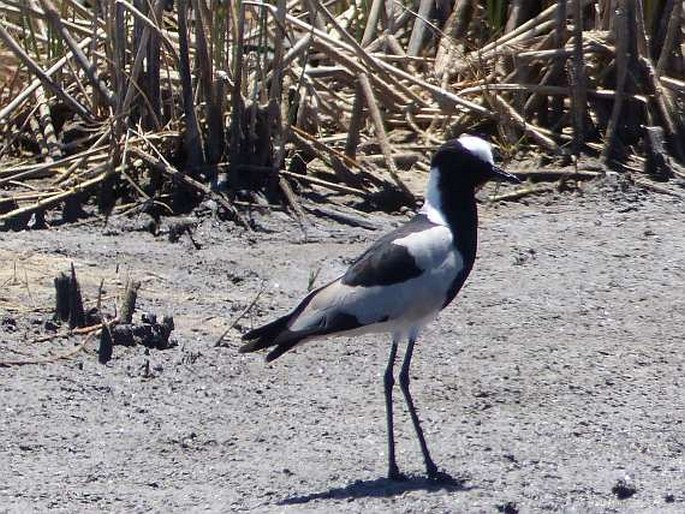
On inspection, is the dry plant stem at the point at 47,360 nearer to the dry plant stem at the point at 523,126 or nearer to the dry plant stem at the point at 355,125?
the dry plant stem at the point at 355,125

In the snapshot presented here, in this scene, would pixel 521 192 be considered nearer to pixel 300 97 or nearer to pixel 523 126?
pixel 523 126

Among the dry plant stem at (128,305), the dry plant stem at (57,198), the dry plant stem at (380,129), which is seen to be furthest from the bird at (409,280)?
the dry plant stem at (57,198)

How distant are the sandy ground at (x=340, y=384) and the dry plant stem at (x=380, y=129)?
1.15 ft

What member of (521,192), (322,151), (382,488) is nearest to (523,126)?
(521,192)

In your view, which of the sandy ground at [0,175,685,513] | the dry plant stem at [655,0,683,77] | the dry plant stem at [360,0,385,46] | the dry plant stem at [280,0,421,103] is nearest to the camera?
the sandy ground at [0,175,685,513]

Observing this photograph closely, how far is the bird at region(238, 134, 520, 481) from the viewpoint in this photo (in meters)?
5.02

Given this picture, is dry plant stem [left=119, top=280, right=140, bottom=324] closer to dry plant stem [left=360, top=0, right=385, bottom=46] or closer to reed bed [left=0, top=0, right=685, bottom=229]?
reed bed [left=0, top=0, right=685, bottom=229]

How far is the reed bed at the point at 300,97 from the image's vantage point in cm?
784

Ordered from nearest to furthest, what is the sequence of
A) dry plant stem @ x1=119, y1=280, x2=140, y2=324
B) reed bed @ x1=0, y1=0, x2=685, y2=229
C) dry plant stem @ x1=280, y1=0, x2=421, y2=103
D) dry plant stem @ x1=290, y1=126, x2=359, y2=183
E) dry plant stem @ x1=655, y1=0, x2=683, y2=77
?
dry plant stem @ x1=119, y1=280, x2=140, y2=324, reed bed @ x1=0, y1=0, x2=685, y2=229, dry plant stem @ x1=290, y1=126, x2=359, y2=183, dry plant stem @ x1=280, y1=0, x2=421, y2=103, dry plant stem @ x1=655, y1=0, x2=683, y2=77

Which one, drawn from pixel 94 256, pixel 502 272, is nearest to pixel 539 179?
pixel 502 272

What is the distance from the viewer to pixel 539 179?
8.30 meters

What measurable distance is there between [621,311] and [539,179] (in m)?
1.77

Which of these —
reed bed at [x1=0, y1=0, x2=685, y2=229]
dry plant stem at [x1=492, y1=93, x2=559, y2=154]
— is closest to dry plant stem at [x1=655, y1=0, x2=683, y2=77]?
reed bed at [x1=0, y1=0, x2=685, y2=229]

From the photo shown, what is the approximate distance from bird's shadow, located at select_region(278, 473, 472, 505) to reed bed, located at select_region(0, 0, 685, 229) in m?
2.89
